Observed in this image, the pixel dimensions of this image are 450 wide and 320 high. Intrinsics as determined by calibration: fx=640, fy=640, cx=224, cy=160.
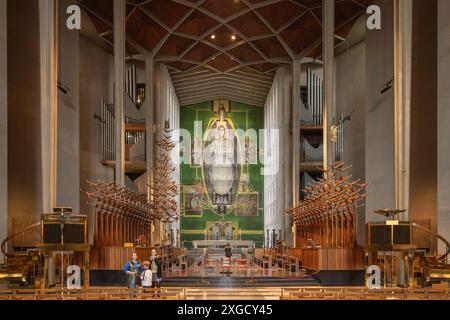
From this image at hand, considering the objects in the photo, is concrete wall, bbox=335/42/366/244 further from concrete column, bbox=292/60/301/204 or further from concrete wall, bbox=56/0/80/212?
concrete wall, bbox=56/0/80/212

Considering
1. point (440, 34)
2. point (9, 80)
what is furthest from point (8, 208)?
point (440, 34)

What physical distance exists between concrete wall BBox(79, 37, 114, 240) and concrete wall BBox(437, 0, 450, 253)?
10.9 m

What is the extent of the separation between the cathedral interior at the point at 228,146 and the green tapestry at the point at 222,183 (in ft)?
0.32

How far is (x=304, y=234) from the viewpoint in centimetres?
2205

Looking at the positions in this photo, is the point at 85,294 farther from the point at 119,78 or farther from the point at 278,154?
the point at 278,154

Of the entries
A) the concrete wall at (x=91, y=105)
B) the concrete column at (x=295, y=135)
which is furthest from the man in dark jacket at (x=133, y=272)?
the concrete column at (x=295, y=135)

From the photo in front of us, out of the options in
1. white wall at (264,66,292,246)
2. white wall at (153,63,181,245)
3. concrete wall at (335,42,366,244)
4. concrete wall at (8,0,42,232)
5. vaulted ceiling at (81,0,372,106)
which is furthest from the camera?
white wall at (264,66,292,246)

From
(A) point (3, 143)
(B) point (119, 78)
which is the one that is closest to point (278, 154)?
(B) point (119, 78)

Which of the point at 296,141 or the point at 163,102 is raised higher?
the point at 163,102

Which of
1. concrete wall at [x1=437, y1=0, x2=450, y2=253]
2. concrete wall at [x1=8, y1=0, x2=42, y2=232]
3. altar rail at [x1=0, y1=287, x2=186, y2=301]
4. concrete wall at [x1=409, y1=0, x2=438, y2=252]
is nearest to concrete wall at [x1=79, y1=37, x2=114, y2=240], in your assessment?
concrete wall at [x1=8, y1=0, x2=42, y2=232]

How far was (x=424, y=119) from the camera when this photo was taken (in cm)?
1542

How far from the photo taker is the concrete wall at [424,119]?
15.2 metres

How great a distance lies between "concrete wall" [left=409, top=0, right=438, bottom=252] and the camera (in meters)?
15.2

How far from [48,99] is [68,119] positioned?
363 cm
